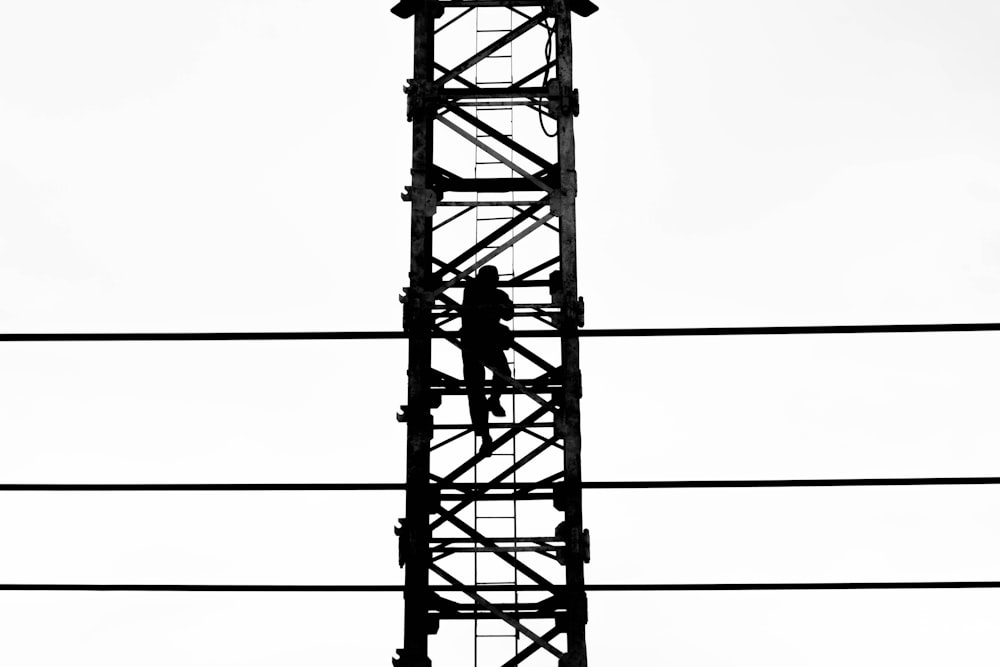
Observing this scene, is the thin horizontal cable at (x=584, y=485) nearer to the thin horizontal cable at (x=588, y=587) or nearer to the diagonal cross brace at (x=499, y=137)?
the thin horizontal cable at (x=588, y=587)

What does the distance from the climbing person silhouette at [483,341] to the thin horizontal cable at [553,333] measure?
0.17 m

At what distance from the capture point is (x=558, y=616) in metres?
13.8

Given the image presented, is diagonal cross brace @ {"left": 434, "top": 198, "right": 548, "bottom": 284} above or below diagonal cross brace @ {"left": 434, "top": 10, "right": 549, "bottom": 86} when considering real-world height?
below

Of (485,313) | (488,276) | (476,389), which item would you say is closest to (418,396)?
(476,389)

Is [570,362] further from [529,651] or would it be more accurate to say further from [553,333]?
[529,651]

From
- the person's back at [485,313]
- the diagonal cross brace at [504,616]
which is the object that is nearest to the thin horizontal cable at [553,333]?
the person's back at [485,313]

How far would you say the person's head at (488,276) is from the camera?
14.1 meters

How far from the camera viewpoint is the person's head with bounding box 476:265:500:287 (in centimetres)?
1409

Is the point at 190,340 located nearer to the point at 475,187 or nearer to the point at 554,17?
the point at 475,187

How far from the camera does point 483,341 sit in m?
14.0

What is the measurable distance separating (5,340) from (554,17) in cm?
508

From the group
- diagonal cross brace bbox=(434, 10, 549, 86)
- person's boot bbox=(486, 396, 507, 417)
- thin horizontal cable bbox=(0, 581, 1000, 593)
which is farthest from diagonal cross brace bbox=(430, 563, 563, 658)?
diagonal cross brace bbox=(434, 10, 549, 86)

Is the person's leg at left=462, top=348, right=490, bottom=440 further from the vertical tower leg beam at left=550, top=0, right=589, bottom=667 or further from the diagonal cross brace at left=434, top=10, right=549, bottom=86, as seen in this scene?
the diagonal cross brace at left=434, top=10, right=549, bottom=86

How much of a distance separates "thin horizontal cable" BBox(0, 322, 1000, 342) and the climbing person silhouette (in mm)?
172
